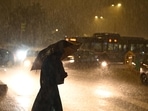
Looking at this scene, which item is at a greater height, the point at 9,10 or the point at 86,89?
the point at 9,10

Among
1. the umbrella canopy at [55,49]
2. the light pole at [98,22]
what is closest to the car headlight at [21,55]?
the umbrella canopy at [55,49]

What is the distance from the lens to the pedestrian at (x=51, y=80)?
8.05 metres

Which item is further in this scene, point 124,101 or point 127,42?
point 127,42

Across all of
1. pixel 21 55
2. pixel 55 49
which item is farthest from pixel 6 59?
pixel 55 49

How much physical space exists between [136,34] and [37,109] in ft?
148

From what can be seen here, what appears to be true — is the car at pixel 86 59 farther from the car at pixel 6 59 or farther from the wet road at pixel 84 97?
the wet road at pixel 84 97

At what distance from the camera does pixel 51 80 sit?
8117mm

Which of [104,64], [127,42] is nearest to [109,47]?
[127,42]

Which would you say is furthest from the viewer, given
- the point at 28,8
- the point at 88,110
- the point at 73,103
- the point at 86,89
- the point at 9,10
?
the point at 28,8

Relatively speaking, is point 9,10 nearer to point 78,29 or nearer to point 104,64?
point 78,29

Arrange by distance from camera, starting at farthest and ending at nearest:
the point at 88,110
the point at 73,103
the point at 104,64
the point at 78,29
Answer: the point at 78,29, the point at 104,64, the point at 73,103, the point at 88,110

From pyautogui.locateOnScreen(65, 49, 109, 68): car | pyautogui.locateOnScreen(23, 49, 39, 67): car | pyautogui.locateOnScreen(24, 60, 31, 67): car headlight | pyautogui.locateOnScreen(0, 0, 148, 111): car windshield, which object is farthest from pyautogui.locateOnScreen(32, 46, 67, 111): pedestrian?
pyautogui.locateOnScreen(65, 49, 109, 68): car

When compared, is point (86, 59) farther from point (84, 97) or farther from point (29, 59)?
point (84, 97)

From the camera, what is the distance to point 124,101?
12703mm
